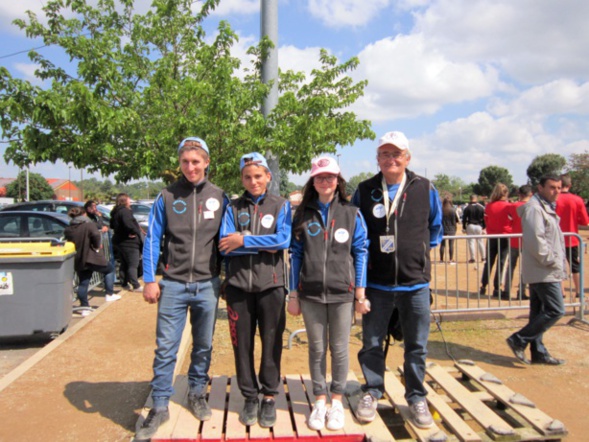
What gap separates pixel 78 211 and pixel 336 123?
15.2ft

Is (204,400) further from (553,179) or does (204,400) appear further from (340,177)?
(553,179)

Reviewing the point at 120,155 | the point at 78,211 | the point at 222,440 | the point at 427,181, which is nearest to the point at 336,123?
the point at 120,155

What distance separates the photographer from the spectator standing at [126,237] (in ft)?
27.8

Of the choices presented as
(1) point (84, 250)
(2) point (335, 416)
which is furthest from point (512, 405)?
(1) point (84, 250)

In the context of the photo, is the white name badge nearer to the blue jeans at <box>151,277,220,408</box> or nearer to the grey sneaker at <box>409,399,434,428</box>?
the grey sneaker at <box>409,399,434,428</box>

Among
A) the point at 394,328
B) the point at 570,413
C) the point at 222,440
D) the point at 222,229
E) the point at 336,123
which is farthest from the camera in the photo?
the point at 336,123

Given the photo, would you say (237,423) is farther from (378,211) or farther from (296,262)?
(378,211)

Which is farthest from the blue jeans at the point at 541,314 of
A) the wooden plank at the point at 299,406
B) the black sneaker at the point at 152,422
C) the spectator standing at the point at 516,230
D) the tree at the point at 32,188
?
the tree at the point at 32,188

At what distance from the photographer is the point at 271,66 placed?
6.70m

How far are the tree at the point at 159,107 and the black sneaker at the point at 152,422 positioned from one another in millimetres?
4291

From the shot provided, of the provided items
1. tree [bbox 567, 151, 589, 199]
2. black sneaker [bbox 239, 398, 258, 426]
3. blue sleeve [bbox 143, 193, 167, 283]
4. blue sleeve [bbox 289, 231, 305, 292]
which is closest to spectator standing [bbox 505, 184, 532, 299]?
blue sleeve [bbox 289, 231, 305, 292]

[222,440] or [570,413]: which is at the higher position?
[222,440]

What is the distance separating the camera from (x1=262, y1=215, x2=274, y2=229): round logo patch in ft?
10.2

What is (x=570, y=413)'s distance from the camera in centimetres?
377
